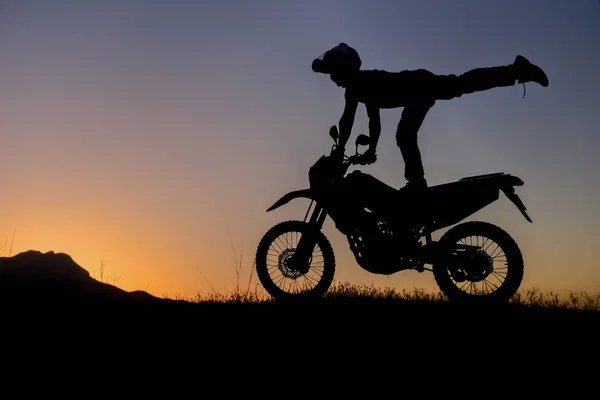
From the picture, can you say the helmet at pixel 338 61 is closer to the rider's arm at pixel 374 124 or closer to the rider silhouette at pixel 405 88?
the rider silhouette at pixel 405 88

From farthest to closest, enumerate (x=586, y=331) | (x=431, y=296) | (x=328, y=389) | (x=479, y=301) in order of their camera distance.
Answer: (x=431, y=296)
(x=479, y=301)
(x=586, y=331)
(x=328, y=389)

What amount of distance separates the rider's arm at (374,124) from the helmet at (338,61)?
598mm

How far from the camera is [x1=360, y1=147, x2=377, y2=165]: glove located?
291 inches

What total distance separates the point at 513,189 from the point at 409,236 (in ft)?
4.32

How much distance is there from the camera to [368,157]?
7.39 m

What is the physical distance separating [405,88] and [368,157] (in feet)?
3.19

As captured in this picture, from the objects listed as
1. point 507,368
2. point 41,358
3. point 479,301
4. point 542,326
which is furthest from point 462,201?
point 41,358

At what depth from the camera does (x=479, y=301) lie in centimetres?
661

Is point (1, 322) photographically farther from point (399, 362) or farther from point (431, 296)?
point (431, 296)

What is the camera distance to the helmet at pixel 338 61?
7120 mm

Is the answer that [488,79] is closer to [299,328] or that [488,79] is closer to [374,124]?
[374,124]

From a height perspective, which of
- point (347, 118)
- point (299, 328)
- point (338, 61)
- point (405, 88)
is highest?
point (338, 61)

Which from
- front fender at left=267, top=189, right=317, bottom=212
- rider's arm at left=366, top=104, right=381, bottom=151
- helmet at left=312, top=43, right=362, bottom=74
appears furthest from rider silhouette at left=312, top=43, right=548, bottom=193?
front fender at left=267, top=189, right=317, bottom=212

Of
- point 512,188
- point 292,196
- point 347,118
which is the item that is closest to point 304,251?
point 292,196
